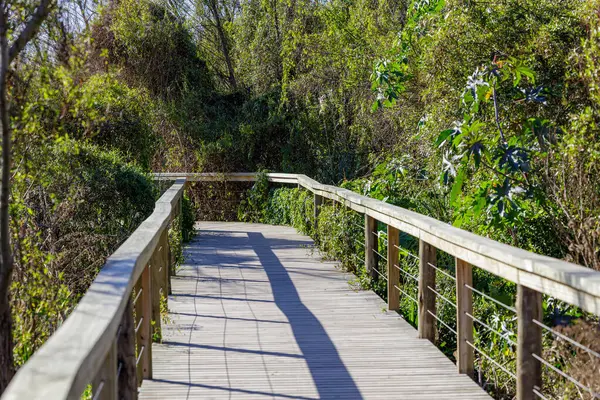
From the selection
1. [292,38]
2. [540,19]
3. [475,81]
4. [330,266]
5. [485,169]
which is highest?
[292,38]

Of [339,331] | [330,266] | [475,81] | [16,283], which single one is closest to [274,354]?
[339,331]

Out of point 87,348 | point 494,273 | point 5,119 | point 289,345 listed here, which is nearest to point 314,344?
point 289,345

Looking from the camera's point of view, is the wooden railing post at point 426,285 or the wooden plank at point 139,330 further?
the wooden railing post at point 426,285

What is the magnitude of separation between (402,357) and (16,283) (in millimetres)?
2398

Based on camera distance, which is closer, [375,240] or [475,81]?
[475,81]

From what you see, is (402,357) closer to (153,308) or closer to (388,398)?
(388,398)

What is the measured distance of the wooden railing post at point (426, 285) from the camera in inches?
202

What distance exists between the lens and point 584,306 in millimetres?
2713

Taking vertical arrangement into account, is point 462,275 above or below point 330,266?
above

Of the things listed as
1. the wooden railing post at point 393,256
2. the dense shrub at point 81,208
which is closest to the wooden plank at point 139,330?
the dense shrub at point 81,208

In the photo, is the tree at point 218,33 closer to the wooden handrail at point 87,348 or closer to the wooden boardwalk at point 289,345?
the wooden boardwalk at point 289,345

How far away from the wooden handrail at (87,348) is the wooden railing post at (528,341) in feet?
5.58

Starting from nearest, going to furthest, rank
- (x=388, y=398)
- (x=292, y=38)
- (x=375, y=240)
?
(x=388, y=398), (x=375, y=240), (x=292, y=38)

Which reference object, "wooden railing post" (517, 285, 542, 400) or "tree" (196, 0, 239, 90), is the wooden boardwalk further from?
"tree" (196, 0, 239, 90)
